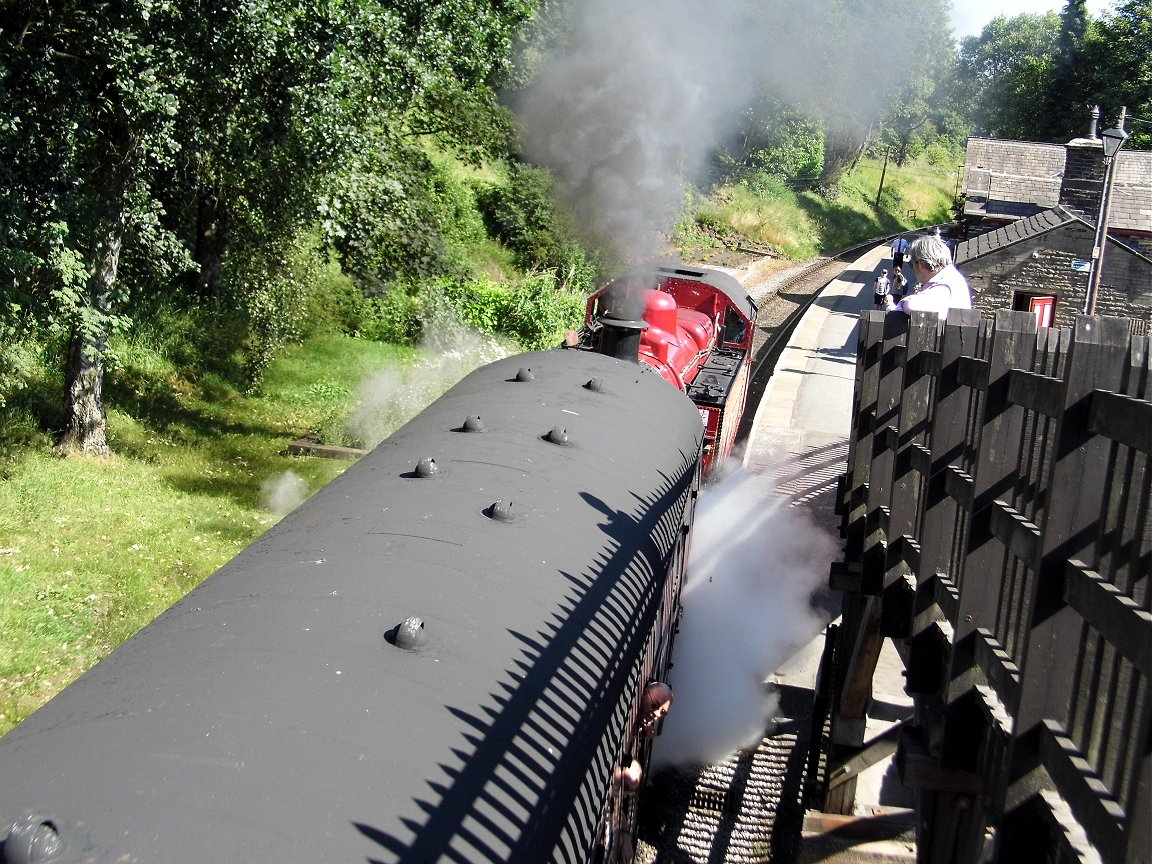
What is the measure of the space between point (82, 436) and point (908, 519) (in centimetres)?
927

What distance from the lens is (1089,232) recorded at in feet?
68.5

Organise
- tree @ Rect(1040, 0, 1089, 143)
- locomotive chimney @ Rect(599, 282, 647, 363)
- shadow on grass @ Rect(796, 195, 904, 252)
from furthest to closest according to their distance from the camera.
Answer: tree @ Rect(1040, 0, 1089, 143) < shadow on grass @ Rect(796, 195, 904, 252) < locomotive chimney @ Rect(599, 282, 647, 363)

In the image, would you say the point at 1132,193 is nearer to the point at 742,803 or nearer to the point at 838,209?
the point at 838,209

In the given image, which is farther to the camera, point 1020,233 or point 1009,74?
point 1009,74

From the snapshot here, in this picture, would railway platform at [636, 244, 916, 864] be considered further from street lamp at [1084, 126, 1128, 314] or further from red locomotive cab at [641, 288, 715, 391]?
street lamp at [1084, 126, 1128, 314]

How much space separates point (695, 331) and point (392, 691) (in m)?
9.01

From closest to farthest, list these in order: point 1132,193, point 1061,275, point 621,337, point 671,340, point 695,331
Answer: point 621,337 → point 671,340 → point 695,331 → point 1061,275 → point 1132,193

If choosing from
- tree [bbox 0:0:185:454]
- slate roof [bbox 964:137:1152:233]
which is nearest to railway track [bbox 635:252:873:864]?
tree [bbox 0:0:185:454]

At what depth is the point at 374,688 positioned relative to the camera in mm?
2797

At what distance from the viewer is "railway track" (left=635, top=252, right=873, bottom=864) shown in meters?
6.55

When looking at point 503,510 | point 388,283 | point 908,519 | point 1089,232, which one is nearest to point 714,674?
point 908,519

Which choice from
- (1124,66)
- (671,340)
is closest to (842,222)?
(1124,66)

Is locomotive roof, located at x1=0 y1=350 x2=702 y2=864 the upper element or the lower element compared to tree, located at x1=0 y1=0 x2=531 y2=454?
lower

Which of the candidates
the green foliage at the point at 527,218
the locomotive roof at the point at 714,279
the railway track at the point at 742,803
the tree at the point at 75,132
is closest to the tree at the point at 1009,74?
the green foliage at the point at 527,218
